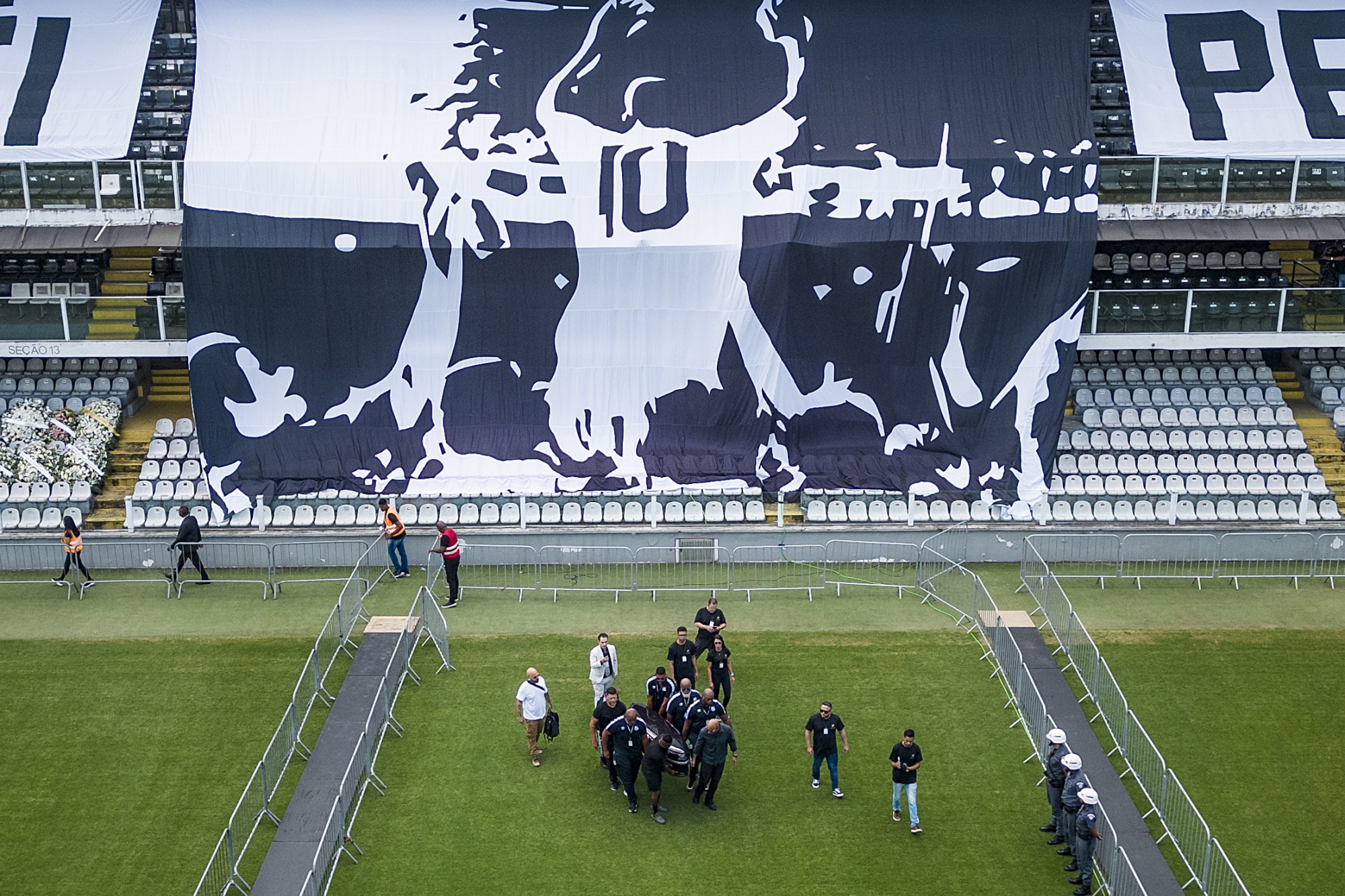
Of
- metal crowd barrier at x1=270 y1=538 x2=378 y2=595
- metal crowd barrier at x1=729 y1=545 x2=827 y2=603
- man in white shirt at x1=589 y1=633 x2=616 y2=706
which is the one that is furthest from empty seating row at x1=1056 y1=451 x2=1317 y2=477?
metal crowd barrier at x1=270 y1=538 x2=378 y2=595

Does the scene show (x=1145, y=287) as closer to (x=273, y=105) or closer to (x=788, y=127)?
(x=788, y=127)

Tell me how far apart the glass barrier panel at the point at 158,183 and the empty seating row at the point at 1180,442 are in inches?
644

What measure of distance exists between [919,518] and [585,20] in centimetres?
1053

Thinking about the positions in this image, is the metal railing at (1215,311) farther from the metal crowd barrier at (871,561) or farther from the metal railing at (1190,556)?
the metal crowd barrier at (871,561)

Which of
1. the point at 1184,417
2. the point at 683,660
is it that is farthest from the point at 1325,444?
the point at 683,660

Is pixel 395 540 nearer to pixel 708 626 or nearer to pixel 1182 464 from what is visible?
pixel 708 626

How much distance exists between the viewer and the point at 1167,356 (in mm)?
30172

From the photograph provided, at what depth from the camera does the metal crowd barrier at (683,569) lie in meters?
25.1

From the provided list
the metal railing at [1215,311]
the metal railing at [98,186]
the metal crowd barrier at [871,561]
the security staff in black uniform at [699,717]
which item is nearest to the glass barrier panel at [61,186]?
the metal railing at [98,186]

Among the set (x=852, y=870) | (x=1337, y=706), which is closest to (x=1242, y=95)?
(x=1337, y=706)

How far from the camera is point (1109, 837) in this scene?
17.8m

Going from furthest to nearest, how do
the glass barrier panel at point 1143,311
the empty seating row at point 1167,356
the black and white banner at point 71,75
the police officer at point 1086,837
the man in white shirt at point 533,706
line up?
the empty seating row at point 1167,356
the glass barrier panel at point 1143,311
the black and white banner at point 71,75
the man in white shirt at point 533,706
the police officer at point 1086,837

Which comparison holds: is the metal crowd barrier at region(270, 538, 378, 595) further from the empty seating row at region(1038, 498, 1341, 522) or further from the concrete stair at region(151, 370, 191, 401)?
the empty seating row at region(1038, 498, 1341, 522)

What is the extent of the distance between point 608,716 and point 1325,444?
16353 millimetres
